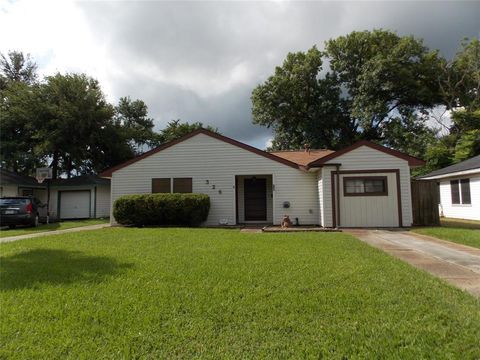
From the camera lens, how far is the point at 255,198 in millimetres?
15328

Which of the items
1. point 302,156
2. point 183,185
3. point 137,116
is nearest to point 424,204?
point 302,156

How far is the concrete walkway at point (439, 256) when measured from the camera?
4789 millimetres

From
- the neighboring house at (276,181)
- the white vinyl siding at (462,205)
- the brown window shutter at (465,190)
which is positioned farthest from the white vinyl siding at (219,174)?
the brown window shutter at (465,190)

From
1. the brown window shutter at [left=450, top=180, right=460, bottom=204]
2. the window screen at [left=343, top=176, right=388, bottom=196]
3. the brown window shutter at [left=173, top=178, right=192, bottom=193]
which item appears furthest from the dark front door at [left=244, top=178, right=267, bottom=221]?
the brown window shutter at [left=450, top=180, right=460, bottom=204]

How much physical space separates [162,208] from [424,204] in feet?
34.9

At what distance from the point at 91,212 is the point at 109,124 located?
9864 millimetres

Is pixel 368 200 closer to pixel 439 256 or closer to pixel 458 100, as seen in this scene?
pixel 439 256

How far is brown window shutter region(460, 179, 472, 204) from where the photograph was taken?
51.9ft

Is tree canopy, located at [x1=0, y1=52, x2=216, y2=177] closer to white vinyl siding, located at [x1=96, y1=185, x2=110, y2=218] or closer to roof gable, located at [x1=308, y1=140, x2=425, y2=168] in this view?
white vinyl siding, located at [x1=96, y1=185, x2=110, y2=218]

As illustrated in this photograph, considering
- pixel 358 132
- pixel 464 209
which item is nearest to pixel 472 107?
pixel 358 132

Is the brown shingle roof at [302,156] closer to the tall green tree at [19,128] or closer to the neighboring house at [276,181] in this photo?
the neighboring house at [276,181]

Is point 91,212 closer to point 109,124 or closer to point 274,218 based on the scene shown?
point 109,124

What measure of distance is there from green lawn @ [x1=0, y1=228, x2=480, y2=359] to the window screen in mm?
6691

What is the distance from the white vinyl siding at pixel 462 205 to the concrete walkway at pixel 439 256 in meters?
7.70
